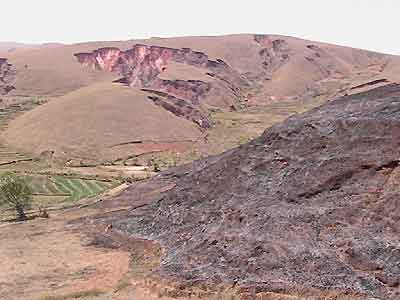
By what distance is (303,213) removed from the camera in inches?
1474

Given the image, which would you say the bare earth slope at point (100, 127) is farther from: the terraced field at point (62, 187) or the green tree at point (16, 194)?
the green tree at point (16, 194)

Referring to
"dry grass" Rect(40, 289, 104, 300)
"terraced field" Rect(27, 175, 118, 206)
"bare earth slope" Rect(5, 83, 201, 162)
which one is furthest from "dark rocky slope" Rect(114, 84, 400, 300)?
"bare earth slope" Rect(5, 83, 201, 162)

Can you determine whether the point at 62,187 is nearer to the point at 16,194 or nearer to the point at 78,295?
the point at 16,194

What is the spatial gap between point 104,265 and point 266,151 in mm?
16897

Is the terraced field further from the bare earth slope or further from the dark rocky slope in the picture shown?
the dark rocky slope

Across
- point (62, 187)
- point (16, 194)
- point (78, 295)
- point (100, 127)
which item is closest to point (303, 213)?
point (78, 295)

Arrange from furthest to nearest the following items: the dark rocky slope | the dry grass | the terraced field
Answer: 1. the terraced field
2. the dry grass
3. the dark rocky slope

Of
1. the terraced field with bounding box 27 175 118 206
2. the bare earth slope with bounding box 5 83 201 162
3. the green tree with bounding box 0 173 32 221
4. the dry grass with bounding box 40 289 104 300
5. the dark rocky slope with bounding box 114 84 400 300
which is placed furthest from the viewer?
Answer: the bare earth slope with bounding box 5 83 201 162

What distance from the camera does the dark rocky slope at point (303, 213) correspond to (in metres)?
31.3

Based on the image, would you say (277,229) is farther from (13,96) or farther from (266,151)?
(13,96)

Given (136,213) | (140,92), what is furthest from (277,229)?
(140,92)

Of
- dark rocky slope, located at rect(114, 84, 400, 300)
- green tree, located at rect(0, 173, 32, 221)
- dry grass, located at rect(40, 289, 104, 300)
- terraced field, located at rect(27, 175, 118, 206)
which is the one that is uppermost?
dark rocky slope, located at rect(114, 84, 400, 300)

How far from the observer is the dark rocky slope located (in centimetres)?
3133

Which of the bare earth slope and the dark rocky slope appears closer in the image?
the dark rocky slope
